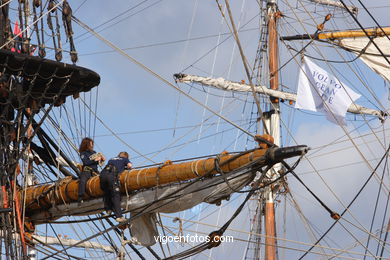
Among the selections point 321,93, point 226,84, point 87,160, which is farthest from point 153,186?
point 226,84

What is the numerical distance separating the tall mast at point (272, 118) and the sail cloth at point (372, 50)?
3987 mm

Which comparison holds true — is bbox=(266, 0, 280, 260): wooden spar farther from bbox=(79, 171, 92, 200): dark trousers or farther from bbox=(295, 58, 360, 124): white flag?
A: bbox=(79, 171, 92, 200): dark trousers

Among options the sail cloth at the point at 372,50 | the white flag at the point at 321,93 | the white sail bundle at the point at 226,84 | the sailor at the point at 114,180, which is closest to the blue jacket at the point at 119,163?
the sailor at the point at 114,180

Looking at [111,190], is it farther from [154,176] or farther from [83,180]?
[154,176]

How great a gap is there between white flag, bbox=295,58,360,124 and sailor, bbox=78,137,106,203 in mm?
12212

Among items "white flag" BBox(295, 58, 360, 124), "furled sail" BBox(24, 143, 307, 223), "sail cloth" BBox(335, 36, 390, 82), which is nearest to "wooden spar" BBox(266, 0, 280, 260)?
"white flag" BBox(295, 58, 360, 124)

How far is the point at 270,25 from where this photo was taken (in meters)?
38.8

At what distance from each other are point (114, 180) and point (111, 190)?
0.84 feet

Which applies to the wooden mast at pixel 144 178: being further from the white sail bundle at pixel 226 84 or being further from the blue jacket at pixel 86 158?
the white sail bundle at pixel 226 84

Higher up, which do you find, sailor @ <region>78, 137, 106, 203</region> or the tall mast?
the tall mast

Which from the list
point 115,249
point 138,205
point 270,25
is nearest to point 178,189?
point 138,205

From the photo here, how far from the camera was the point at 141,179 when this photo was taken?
63.8ft

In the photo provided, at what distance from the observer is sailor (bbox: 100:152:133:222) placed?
1931 centimetres

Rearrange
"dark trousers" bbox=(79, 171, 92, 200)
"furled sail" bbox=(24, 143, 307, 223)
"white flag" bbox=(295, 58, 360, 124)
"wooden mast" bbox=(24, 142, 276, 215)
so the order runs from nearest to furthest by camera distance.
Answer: "furled sail" bbox=(24, 143, 307, 223) < "wooden mast" bbox=(24, 142, 276, 215) < "dark trousers" bbox=(79, 171, 92, 200) < "white flag" bbox=(295, 58, 360, 124)
